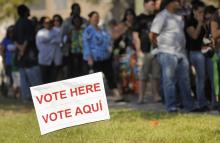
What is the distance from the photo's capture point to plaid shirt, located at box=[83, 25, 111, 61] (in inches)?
604

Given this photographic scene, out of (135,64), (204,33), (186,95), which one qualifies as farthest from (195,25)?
(135,64)

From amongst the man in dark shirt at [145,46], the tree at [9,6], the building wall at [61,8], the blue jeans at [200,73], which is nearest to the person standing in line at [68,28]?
the man in dark shirt at [145,46]

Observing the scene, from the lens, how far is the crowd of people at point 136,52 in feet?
44.8

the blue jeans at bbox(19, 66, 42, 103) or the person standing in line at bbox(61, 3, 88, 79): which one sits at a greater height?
the person standing in line at bbox(61, 3, 88, 79)

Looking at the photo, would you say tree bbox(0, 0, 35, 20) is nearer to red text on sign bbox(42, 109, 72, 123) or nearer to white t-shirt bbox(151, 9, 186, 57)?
white t-shirt bbox(151, 9, 186, 57)

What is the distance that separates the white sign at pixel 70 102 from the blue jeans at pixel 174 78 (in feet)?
11.4

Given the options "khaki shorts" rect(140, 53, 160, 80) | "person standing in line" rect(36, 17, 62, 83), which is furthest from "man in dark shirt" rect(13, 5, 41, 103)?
"khaki shorts" rect(140, 53, 160, 80)

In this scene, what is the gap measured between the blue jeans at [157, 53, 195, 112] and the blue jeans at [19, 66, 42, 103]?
3756mm

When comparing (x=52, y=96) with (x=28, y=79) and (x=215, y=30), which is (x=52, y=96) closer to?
(x=215, y=30)

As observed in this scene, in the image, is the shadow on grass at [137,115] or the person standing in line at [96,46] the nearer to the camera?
the shadow on grass at [137,115]

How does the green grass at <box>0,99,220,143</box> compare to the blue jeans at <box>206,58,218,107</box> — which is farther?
the blue jeans at <box>206,58,218,107</box>

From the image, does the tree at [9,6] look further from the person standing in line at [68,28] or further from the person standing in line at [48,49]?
the person standing in line at [68,28]

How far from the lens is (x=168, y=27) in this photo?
1363 centimetres

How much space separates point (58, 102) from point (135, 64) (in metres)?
7.47
